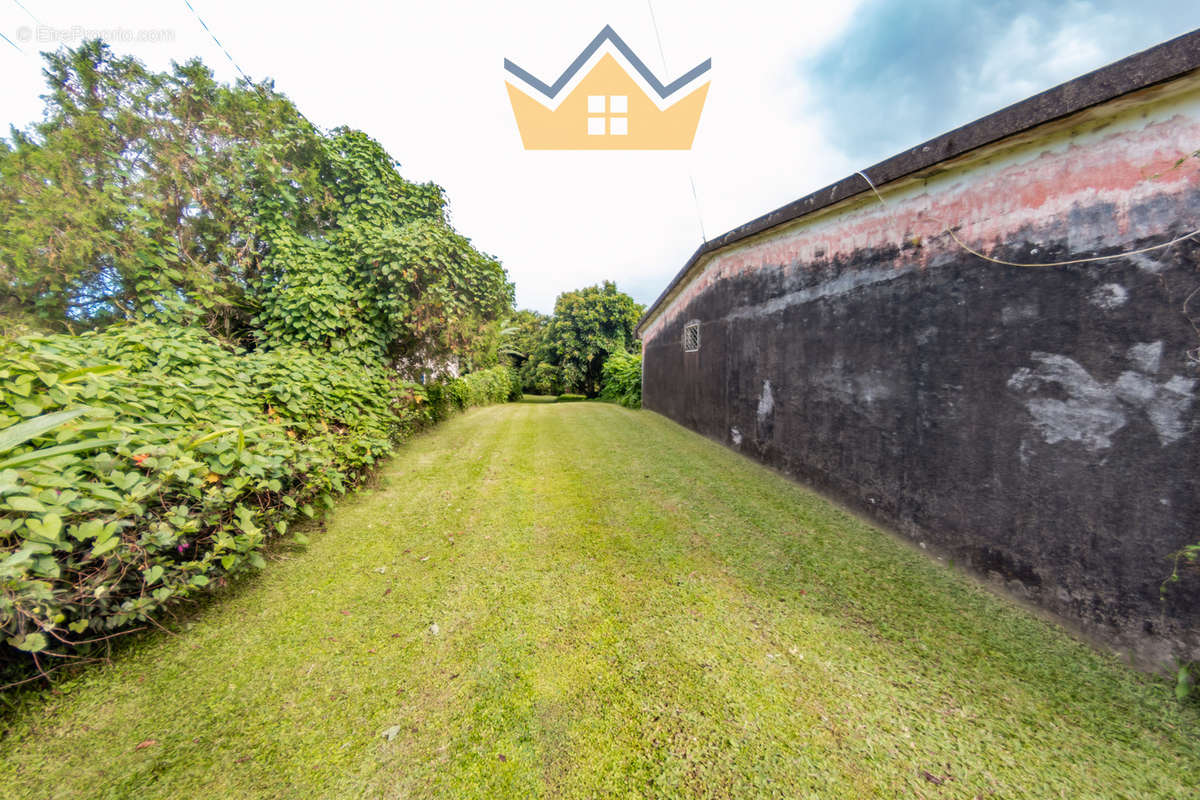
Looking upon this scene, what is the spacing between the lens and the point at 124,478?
1679 millimetres

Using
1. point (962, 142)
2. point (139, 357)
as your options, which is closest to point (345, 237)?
point (139, 357)

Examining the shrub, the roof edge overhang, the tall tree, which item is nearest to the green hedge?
the roof edge overhang

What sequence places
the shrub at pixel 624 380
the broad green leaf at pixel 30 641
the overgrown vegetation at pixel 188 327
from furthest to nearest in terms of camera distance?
the shrub at pixel 624 380, the overgrown vegetation at pixel 188 327, the broad green leaf at pixel 30 641

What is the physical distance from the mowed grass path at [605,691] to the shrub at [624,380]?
Result: 11.1 meters

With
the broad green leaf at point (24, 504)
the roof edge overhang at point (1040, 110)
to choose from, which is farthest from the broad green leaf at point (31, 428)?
the roof edge overhang at point (1040, 110)

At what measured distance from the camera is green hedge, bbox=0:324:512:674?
56.1 inches

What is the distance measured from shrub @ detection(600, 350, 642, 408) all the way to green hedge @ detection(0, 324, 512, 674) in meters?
11.5

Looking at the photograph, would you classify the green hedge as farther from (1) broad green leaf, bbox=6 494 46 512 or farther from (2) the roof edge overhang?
(2) the roof edge overhang

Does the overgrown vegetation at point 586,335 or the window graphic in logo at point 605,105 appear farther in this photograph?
the overgrown vegetation at point 586,335

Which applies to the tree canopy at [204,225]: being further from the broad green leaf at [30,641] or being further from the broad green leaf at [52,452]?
the broad green leaf at [30,641]

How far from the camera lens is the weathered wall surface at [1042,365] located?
1806 millimetres

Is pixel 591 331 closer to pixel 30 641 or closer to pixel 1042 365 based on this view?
→ pixel 1042 365

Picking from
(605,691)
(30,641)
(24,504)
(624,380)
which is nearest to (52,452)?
(24,504)

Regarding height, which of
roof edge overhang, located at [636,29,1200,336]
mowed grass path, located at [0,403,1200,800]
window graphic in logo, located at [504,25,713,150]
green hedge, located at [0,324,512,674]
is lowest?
mowed grass path, located at [0,403,1200,800]
